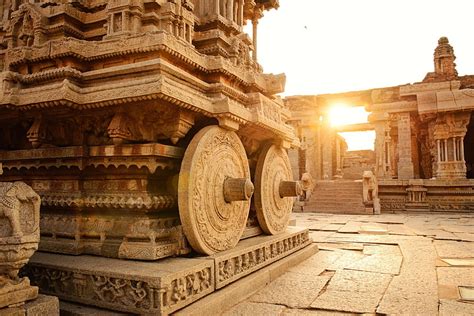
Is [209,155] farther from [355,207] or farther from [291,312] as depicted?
[355,207]

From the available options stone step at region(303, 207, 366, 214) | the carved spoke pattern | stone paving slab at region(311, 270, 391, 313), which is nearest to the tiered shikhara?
the carved spoke pattern

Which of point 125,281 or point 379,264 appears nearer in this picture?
point 125,281

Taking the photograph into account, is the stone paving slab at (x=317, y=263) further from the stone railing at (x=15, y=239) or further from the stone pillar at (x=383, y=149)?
the stone pillar at (x=383, y=149)

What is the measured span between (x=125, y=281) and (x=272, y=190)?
274cm

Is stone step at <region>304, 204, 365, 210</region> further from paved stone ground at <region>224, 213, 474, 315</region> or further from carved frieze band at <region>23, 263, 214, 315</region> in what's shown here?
carved frieze band at <region>23, 263, 214, 315</region>

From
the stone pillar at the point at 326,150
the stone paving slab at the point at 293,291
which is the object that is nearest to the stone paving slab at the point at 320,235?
the stone paving slab at the point at 293,291

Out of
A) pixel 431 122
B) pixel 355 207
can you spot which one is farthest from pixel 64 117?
pixel 431 122

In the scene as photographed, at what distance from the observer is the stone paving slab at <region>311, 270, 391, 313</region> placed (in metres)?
2.94

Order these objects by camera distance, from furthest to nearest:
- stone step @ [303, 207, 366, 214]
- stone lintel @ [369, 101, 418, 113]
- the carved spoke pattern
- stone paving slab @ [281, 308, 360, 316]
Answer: stone lintel @ [369, 101, 418, 113] < stone step @ [303, 207, 366, 214] < the carved spoke pattern < stone paving slab @ [281, 308, 360, 316]

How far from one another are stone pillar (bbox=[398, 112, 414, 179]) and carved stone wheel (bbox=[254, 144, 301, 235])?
50.0 feet

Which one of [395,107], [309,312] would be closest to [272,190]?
[309,312]

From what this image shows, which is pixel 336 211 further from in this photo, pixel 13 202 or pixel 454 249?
pixel 13 202

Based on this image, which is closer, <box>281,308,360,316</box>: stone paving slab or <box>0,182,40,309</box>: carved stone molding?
<box>0,182,40,309</box>: carved stone molding

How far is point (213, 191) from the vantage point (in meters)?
3.31
